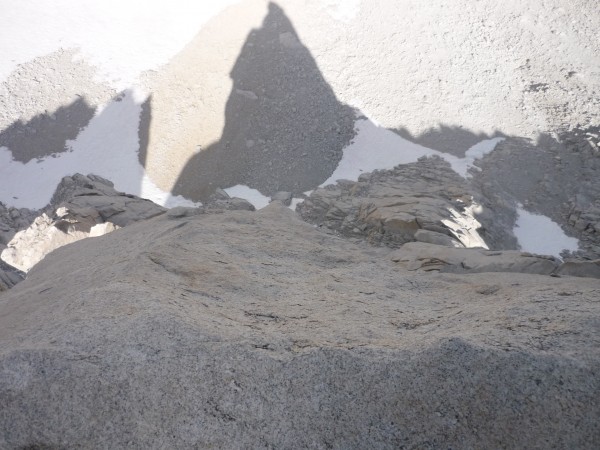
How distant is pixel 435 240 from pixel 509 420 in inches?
480

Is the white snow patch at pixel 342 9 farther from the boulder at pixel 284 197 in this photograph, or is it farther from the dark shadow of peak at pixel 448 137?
the boulder at pixel 284 197

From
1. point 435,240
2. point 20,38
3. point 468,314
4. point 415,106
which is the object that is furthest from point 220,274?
point 20,38

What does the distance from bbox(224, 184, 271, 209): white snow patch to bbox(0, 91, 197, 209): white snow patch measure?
2520 millimetres

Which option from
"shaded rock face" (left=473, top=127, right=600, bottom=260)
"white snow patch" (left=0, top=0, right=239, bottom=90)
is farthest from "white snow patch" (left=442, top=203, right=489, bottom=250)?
"white snow patch" (left=0, top=0, right=239, bottom=90)

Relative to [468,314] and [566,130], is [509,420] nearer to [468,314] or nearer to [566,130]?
[468,314]

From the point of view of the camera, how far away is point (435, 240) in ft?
53.5

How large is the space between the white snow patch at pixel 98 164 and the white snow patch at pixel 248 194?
8.27ft

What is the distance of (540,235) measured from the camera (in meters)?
25.5

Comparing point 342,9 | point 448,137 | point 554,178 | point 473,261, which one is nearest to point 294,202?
point 448,137

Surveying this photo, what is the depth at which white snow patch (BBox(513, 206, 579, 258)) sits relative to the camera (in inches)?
957

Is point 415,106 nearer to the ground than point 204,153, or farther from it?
farther from it

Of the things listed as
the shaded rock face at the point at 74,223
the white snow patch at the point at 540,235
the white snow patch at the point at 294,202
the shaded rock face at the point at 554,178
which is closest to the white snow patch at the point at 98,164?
the white snow patch at the point at 294,202

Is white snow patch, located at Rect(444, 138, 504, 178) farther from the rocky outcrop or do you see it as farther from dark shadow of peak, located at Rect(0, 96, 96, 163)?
dark shadow of peak, located at Rect(0, 96, 96, 163)

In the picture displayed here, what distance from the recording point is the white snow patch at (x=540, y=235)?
24.3 metres
